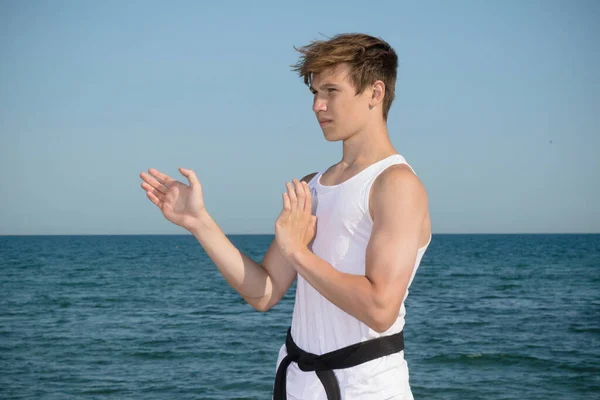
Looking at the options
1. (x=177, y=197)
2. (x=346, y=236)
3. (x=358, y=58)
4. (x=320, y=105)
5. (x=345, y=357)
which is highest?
(x=358, y=58)

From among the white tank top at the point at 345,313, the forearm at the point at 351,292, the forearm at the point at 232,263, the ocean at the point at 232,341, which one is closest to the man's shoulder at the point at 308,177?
the white tank top at the point at 345,313

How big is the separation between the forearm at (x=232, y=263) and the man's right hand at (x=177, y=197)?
0.11 ft

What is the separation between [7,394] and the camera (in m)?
13.4

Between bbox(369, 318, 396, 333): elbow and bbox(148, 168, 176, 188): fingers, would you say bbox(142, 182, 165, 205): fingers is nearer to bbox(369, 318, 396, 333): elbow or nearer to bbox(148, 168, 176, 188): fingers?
bbox(148, 168, 176, 188): fingers

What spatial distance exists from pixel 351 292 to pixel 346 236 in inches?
10.5

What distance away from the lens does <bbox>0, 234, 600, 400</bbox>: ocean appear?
14.0m

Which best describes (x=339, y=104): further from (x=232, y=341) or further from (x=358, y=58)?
(x=232, y=341)

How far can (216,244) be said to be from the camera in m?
2.41

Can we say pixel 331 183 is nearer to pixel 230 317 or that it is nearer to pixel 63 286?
pixel 230 317

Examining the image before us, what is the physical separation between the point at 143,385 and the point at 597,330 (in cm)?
1412

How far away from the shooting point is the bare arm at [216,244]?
2.37m

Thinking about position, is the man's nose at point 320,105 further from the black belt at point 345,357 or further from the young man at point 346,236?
the black belt at point 345,357

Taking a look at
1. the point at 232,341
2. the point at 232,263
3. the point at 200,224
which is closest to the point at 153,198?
the point at 200,224

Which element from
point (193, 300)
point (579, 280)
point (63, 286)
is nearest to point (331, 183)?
point (193, 300)
